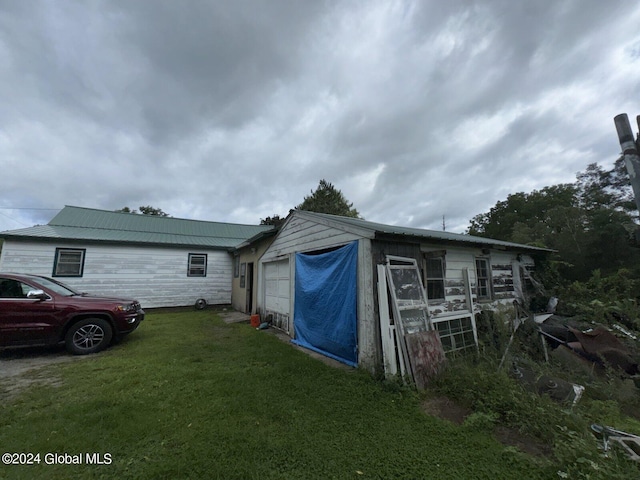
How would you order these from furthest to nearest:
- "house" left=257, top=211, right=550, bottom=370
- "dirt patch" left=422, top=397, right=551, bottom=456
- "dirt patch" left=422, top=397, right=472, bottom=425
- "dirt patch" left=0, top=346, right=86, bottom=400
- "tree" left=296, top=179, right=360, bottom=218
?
"tree" left=296, top=179, right=360, bottom=218 < "house" left=257, top=211, right=550, bottom=370 < "dirt patch" left=0, top=346, right=86, bottom=400 < "dirt patch" left=422, top=397, right=472, bottom=425 < "dirt patch" left=422, top=397, right=551, bottom=456

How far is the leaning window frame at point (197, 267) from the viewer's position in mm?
12148

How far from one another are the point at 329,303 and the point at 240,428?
286 cm

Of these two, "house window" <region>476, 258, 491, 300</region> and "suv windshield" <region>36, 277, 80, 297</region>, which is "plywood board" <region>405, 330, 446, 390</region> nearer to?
"house window" <region>476, 258, 491, 300</region>

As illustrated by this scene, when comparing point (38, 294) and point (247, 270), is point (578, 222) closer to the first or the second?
point (247, 270)

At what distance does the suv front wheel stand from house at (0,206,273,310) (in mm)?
4861

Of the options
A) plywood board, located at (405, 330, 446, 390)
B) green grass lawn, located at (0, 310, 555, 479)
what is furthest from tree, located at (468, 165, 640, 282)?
green grass lawn, located at (0, 310, 555, 479)

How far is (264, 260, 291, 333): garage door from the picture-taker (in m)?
7.33

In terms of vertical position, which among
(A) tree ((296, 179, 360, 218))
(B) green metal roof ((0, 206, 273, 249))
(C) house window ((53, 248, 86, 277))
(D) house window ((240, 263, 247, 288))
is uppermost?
(A) tree ((296, 179, 360, 218))

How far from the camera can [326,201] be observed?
91.0 feet

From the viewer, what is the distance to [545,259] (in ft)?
32.1

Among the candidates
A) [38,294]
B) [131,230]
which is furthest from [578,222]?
[131,230]

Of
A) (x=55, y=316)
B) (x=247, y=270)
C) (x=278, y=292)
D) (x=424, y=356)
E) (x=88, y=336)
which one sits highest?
(x=247, y=270)

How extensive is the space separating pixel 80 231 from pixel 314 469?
45.2ft

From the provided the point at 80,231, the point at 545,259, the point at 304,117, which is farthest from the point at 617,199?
the point at 80,231
